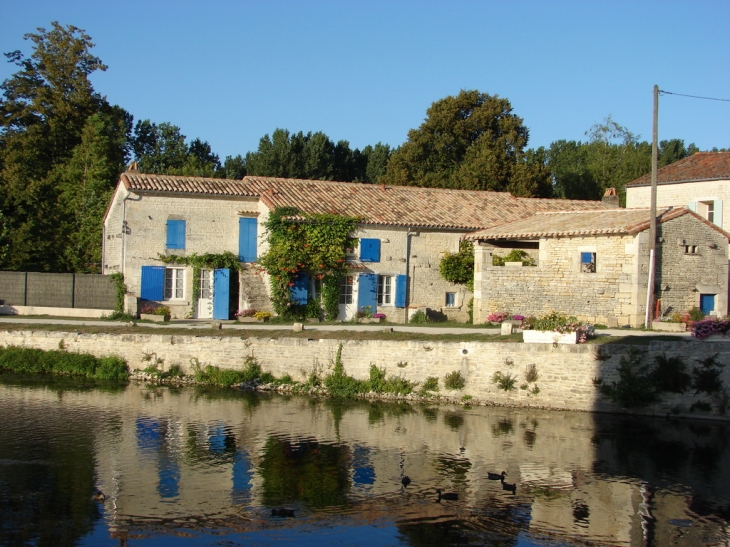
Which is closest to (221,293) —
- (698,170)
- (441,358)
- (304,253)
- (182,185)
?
(304,253)

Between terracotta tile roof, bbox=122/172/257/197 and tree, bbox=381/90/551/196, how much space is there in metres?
15.8

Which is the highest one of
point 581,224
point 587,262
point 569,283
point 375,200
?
point 375,200

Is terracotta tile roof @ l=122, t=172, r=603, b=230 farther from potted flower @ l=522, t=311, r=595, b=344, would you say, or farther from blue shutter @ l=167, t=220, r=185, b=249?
potted flower @ l=522, t=311, r=595, b=344

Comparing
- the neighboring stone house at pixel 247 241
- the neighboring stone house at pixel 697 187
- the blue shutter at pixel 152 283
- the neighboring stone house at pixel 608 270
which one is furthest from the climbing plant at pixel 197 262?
the neighboring stone house at pixel 697 187

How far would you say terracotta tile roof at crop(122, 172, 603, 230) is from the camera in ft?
90.4

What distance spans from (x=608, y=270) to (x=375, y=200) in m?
9.38

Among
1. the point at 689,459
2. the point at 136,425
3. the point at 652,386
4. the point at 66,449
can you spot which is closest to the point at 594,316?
the point at 652,386

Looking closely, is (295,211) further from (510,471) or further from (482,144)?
(482,144)

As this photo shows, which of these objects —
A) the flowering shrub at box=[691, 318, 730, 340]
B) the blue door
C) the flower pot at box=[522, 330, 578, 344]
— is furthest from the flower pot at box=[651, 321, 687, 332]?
the flower pot at box=[522, 330, 578, 344]

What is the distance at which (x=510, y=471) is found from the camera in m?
14.1

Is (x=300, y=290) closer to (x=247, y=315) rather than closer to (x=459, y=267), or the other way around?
(x=247, y=315)

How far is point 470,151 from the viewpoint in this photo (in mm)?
42750

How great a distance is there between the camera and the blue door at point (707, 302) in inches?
973

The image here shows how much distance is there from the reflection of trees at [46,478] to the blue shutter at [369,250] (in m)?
12.3
